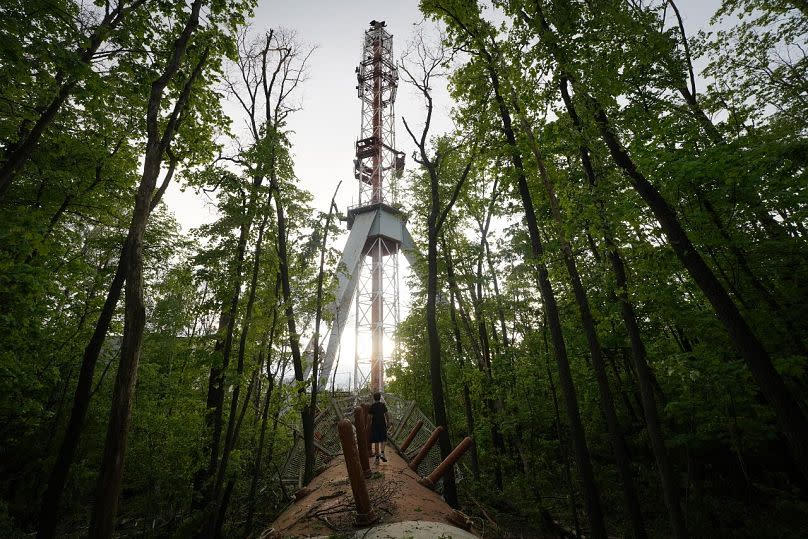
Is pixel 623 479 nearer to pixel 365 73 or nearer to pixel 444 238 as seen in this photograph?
pixel 444 238

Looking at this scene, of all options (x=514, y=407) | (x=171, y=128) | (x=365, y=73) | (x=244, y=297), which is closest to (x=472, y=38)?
(x=171, y=128)

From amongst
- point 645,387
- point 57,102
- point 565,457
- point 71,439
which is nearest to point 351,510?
point 71,439

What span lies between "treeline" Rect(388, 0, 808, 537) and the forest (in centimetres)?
7

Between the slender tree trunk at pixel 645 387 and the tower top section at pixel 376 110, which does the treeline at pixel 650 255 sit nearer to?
the slender tree trunk at pixel 645 387

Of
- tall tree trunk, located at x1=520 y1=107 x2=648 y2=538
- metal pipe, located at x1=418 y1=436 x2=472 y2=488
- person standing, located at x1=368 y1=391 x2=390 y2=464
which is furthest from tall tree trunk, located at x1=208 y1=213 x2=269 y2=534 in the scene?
tall tree trunk, located at x1=520 y1=107 x2=648 y2=538

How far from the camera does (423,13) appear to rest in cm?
805

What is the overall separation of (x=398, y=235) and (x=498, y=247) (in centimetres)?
996

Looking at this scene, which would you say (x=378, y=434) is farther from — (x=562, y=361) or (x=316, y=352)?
(x=562, y=361)

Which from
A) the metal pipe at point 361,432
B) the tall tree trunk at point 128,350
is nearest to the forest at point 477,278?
the tall tree trunk at point 128,350

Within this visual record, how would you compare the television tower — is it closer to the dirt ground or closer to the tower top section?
the tower top section

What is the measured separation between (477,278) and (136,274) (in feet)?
32.0

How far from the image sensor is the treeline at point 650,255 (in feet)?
19.7

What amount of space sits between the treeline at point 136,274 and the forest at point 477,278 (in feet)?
0.21

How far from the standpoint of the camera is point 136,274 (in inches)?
172
